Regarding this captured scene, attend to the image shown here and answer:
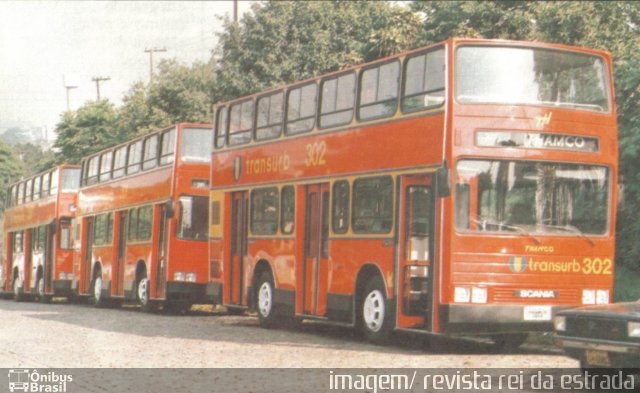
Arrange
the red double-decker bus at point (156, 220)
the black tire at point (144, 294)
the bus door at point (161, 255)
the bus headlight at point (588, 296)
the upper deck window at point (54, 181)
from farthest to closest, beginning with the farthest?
the upper deck window at point (54, 181)
the black tire at point (144, 294)
the bus door at point (161, 255)
the red double-decker bus at point (156, 220)
the bus headlight at point (588, 296)

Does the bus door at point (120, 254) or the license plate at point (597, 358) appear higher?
the bus door at point (120, 254)

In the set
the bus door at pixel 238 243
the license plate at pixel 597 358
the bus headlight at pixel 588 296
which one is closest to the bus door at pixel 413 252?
the bus headlight at pixel 588 296

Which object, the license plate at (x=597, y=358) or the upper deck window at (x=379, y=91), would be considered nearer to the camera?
the license plate at (x=597, y=358)

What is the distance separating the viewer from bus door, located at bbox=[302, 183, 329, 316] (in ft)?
62.9

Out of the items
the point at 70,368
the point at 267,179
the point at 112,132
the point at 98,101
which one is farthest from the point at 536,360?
the point at 98,101

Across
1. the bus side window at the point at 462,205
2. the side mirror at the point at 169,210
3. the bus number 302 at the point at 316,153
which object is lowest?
the bus side window at the point at 462,205

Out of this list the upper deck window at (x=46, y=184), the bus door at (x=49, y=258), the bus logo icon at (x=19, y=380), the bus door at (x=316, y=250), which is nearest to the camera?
the bus logo icon at (x=19, y=380)

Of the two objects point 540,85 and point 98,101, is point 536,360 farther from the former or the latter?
point 98,101

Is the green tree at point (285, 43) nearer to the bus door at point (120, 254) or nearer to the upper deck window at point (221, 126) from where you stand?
the bus door at point (120, 254)

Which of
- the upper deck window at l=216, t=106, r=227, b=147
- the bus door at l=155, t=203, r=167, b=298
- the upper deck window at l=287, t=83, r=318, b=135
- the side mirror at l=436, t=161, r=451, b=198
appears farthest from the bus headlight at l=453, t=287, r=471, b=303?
the bus door at l=155, t=203, r=167, b=298

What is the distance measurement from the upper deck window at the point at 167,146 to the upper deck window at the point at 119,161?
Answer: 3377 mm

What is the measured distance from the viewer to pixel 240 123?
2292cm

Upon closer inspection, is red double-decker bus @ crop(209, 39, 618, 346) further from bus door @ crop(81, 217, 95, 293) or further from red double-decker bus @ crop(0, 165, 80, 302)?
red double-decker bus @ crop(0, 165, 80, 302)

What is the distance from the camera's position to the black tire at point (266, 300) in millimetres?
21250
